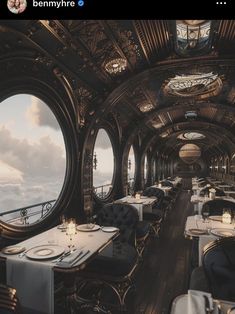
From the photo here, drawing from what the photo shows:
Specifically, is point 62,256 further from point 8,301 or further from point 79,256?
point 8,301

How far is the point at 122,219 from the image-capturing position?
506 cm

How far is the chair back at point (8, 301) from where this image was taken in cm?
218

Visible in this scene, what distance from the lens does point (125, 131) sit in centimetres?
923

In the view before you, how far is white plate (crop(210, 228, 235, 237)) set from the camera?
3745mm

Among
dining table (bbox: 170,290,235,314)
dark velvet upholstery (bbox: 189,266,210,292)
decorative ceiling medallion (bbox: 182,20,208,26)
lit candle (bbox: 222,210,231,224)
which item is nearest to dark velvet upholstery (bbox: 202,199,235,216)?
lit candle (bbox: 222,210,231,224)

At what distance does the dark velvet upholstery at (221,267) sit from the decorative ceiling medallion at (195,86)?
461cm

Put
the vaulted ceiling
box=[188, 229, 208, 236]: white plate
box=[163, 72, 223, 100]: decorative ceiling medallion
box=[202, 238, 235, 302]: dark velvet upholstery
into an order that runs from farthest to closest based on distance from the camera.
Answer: box=[163, 72, 223, 100]: decorative ceiling medallion < box=[188, 229, 208, 236]: white plate < the vaulted ceiling < box=[202, 238, 235, 302]: dark velvet upholstery

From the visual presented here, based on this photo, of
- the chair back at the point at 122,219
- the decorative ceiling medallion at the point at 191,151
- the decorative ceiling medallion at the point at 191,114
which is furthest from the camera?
the decorative ceiling medallion at the point at 191,151

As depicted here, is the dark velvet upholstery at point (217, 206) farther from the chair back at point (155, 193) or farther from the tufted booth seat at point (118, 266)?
the chair back at point (155, 193)

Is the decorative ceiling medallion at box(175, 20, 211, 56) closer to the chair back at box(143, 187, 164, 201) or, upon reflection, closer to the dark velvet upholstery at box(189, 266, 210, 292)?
the dark velvet upholstery at box(189, 266, 210, 292)

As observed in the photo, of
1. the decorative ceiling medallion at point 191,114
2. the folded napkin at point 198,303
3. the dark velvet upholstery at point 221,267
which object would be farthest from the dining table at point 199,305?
the decorative ceiling medallion at point 191,114

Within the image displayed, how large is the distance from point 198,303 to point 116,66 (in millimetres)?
4194
